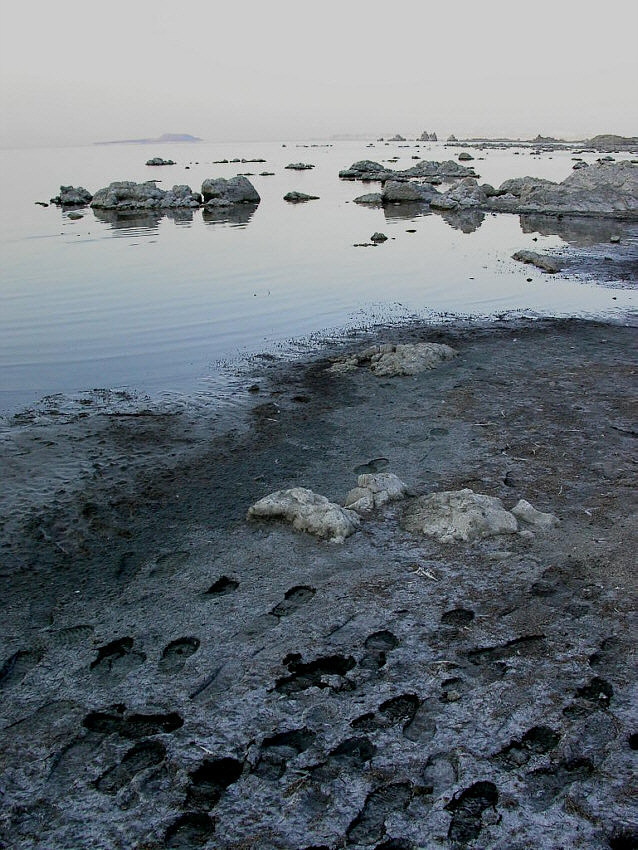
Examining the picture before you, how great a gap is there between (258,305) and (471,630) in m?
13.1

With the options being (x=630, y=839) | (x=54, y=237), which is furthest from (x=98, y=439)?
(x=54, y=237)

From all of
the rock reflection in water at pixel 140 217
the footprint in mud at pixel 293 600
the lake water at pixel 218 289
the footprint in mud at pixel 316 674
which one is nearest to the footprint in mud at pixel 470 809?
the footprint in mud at pixel 316 674

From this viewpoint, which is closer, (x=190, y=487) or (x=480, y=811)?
(x=480, y=811)

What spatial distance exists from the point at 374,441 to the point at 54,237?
25146mm

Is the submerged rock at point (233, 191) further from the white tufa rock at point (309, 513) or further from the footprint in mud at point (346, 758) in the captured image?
the footprint in mud at point (346, 758)

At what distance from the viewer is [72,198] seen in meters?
43.3

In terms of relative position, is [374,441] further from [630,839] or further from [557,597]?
[630,839]

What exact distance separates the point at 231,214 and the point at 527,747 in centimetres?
3696

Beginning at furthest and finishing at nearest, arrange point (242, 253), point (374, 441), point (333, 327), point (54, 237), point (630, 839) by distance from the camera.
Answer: point (54, 237) < point (242, 253) < point (333, 327) < point (374, 441) < point (630, 839)

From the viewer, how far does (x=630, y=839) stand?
327 cm

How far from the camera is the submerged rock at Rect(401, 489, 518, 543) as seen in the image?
6031 mm

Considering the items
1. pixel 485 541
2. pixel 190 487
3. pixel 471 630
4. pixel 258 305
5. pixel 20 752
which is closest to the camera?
pixel 20 752

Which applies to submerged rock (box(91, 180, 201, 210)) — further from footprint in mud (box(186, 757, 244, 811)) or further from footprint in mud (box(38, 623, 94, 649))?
footprint in mud (box(186, 757, 244, 811))

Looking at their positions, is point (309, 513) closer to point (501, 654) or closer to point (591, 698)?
point (501, 654)
